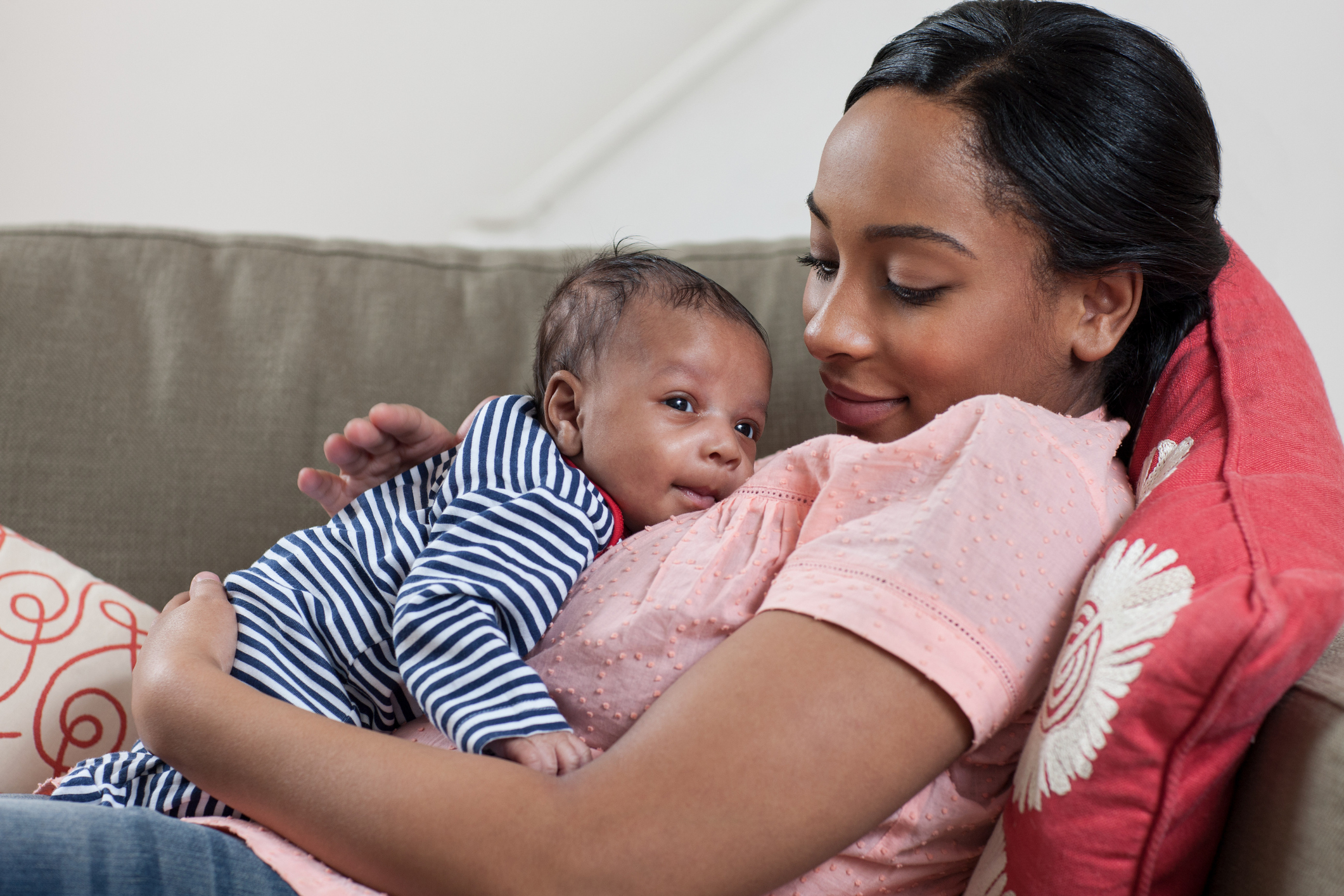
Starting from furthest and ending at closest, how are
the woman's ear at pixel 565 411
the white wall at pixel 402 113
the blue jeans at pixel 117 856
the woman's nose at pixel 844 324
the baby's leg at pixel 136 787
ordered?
the white wall at pixel 402 113, the woman's ear at pixel 565 411, the woman's nose at pixel 844 324, the baby's leg at pixel 136 787, the blue jeans at pixel 117 856

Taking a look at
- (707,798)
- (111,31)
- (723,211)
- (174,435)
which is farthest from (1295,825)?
(111,31)

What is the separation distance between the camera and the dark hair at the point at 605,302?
3.75 ft

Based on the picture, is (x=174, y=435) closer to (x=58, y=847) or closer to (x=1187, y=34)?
(x=58, y=847)

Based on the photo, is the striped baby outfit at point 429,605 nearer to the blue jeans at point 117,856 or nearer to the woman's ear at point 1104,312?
the blue jeans at point 117,856

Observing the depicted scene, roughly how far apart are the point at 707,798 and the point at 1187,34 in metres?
2.06

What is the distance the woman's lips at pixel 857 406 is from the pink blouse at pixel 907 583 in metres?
0.14

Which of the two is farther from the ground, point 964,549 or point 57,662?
point 964,549

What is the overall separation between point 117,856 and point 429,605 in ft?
0.99

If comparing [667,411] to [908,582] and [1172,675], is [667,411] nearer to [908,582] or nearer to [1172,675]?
[908,582]

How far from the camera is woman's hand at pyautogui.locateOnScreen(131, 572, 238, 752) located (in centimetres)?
83

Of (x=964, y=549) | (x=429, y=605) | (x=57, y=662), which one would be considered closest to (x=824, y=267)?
(x=964, y=549)

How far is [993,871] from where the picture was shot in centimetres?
78

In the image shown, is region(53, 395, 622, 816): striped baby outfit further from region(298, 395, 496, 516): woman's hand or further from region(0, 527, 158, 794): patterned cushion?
region(0, 527, 158, 794): patterned cushion

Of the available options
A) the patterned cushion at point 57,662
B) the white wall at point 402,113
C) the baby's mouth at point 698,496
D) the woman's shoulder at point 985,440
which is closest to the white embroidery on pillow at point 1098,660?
the woman's shoulder at point 985,440
